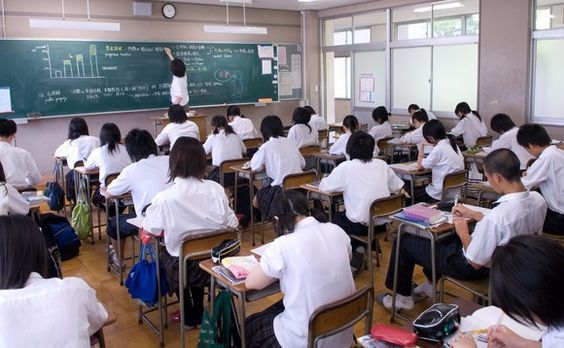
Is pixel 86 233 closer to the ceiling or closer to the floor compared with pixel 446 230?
closer to the floor

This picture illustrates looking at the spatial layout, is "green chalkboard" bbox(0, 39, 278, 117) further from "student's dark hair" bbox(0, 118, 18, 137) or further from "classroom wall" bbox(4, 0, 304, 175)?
"student's dark hair" bbox(0, 118, 18, 137)

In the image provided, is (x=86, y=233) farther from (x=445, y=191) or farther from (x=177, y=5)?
(x=177, y=5)

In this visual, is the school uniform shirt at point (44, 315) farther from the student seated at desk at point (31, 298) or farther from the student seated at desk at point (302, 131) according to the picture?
the student seated at desk at point (302, 131)

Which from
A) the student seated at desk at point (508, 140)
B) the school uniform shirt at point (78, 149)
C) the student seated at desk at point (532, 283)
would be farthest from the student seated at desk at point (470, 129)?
the student seated at desk at point (532, 283)

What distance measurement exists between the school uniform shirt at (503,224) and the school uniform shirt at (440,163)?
1.83 metres

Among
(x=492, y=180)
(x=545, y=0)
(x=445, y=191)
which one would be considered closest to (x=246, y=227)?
(x=445, y=191)

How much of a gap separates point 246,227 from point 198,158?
2596mm

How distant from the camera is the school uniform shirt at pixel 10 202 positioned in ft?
10.9

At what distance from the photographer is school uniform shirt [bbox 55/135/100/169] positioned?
5.65 metres

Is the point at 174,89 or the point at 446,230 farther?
the point at 174,89

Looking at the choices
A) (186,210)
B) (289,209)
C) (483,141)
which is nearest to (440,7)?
(483,141)

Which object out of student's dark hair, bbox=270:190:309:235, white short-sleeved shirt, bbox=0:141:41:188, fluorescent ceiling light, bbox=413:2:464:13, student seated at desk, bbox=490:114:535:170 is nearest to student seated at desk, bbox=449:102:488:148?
student seated at desk, bbox=490:114:535:170

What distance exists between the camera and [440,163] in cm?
468

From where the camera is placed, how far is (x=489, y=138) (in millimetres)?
6895
